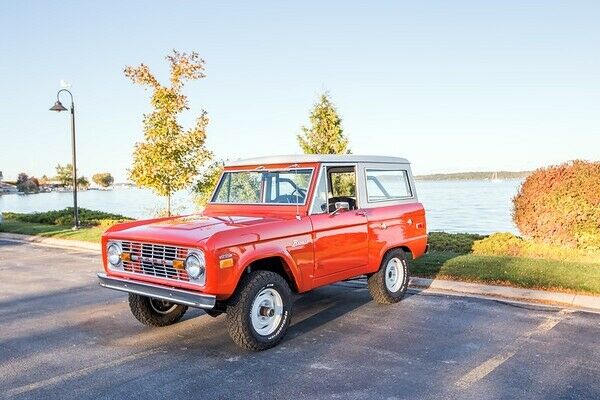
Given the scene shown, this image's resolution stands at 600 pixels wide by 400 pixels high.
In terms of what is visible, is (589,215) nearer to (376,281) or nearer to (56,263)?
(376,281)

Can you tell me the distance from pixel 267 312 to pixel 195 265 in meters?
1.01

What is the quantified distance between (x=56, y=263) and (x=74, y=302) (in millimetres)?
4240

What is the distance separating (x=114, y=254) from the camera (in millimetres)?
5844

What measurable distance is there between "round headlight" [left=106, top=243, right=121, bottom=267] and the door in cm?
220

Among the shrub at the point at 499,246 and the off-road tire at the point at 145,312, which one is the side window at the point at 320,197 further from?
the shrub at the point at 499,246

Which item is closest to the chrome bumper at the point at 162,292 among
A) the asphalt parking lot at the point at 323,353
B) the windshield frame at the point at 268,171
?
the asphalt parking lot at the point at 323,353

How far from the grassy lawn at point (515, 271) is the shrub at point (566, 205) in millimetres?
853

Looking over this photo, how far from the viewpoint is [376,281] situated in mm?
7211

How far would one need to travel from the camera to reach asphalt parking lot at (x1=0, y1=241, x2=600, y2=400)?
14.4ft

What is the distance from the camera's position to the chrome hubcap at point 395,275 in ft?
24.7

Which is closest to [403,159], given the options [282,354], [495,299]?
[495,299]

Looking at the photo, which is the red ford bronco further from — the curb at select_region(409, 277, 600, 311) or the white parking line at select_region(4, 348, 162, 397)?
the curb at select_region(409, 277, 600, 311)

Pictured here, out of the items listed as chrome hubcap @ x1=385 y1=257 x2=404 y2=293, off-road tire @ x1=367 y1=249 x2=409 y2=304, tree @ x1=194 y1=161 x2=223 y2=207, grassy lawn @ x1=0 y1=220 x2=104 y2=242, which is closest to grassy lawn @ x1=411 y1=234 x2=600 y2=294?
chrome hubcap @ x1=385 y1=257 x2=404 y2=293

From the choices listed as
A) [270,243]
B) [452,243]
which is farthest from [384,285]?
[452,243]
